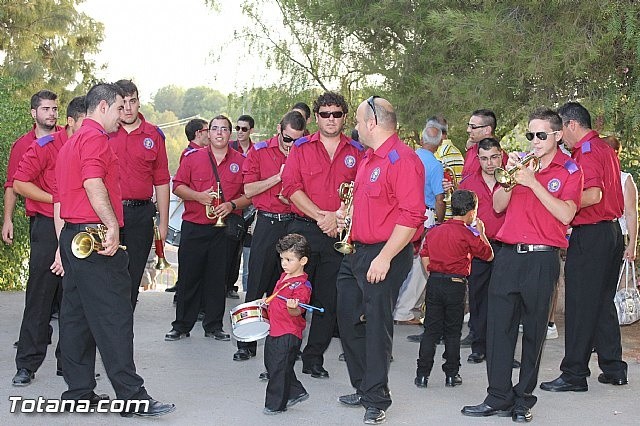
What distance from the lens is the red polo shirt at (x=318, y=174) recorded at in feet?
26.6

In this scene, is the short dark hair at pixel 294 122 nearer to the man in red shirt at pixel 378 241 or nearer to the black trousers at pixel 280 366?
the man in red shirt at pixel 378 241

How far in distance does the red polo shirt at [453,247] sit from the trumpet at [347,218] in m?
0.73

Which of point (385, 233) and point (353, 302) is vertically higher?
point (385, 233)

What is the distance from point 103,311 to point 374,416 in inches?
75.4

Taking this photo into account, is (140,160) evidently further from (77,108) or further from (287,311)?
(287,311)

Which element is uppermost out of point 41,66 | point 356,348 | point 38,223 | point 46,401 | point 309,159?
point 41,66

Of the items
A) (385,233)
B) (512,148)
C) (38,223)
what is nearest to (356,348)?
(385,233)

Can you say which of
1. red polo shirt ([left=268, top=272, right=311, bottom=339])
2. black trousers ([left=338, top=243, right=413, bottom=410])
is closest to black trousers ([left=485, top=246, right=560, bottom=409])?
black trousers ([left=338, top=243, right=413, bottom=410])

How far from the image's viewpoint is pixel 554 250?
6.93 metres

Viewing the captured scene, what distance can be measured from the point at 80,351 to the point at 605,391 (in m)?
3.96

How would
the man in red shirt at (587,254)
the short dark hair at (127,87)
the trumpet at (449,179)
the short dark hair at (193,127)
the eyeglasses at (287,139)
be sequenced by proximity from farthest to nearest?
the short dark hair at (193,127) < the trumpet at (449,179) < the eyeglasses at (287,139) < the short dark hair at (127,87) < the man in red shirt at (587,254)

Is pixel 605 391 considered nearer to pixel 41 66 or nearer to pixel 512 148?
pixel 512 148

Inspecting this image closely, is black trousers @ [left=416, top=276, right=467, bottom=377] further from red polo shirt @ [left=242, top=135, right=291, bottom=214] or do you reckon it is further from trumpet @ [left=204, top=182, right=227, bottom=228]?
trumpet @ [left=204, top=182, right=227, bottom=228]

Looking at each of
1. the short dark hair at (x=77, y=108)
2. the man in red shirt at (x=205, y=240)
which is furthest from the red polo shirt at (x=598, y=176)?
the short dark hair at (x=77, y=108)
